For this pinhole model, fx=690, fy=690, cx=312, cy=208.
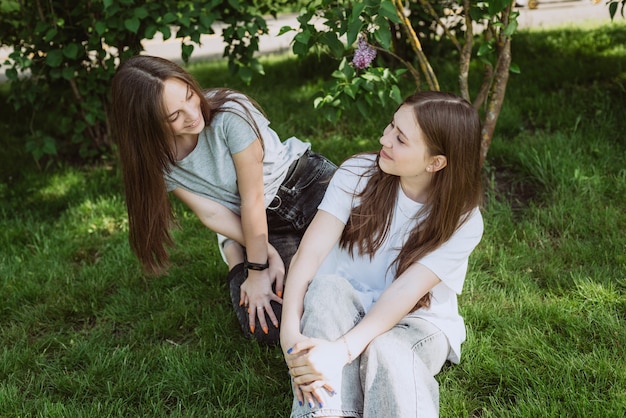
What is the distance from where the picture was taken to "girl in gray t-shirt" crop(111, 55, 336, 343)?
7.47 ft

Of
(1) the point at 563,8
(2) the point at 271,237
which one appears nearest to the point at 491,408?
(2) the point at 271,237

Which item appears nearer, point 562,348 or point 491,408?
point 491,408

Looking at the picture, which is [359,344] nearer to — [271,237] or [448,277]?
[448,277]

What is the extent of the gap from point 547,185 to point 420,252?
148 centimetres

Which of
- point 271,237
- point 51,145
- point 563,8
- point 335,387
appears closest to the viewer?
point 335,387

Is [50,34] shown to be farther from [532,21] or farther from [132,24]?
[532,21]

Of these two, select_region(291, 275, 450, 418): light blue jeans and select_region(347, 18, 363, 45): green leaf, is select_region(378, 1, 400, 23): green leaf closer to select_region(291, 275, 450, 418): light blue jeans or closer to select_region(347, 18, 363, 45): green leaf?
select_region(347, 18, 363, 45): green leaf

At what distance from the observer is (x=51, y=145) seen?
387 centimetres

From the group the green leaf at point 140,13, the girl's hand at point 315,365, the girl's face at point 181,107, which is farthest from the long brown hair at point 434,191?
the green leaf at point 140,13

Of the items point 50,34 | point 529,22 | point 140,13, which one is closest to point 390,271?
point 140,13

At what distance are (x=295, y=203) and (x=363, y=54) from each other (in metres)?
0.69

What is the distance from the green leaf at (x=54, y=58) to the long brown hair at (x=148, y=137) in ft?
5.20

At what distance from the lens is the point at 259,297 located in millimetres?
2561

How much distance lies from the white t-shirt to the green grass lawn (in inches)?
9.4
